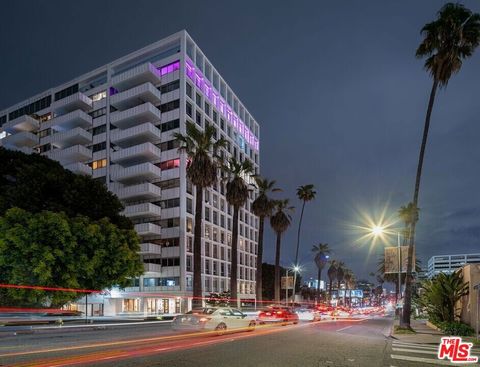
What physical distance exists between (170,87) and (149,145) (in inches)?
387

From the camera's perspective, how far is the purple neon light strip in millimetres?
70688

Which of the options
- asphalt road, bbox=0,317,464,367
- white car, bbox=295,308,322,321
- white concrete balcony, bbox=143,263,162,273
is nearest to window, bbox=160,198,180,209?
white concrete balcony, bbox=143,263,162,273

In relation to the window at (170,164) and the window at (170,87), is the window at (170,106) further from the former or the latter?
the window at (170,164)

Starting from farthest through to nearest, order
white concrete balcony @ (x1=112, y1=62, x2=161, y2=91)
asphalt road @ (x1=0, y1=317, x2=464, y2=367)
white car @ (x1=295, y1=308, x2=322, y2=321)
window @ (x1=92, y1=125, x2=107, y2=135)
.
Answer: window @ (x1=92, y1=125, x2=107, y2=135) → white concrete balcony @ (x1=112, y1=62, x2=161, y2=91) → white car @ (x1=295, y1=308, x2=322, y2=321) → asphalt road @ (x1=0, y1=317, x2=464, y2=367)

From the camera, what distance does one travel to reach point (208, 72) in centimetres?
7875

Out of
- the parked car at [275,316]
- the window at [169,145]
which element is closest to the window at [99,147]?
the window at [169,145]

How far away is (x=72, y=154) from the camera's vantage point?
2864 inches

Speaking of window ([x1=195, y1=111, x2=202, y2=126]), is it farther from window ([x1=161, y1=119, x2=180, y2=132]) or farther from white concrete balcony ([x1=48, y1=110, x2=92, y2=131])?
white concrete balcony ([x1=48, y1=110, x2=92, y2=131])

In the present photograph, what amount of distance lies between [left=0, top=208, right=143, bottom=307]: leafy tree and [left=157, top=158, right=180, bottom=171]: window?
30.7m

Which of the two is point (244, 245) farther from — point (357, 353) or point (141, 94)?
point (357, 353)

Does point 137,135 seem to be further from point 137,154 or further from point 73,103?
point 73,103

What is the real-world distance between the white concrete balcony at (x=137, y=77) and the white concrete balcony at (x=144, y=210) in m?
18.9

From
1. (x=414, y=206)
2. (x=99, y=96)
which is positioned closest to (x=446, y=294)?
(x=414, y=206)

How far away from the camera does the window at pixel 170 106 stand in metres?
67.8
